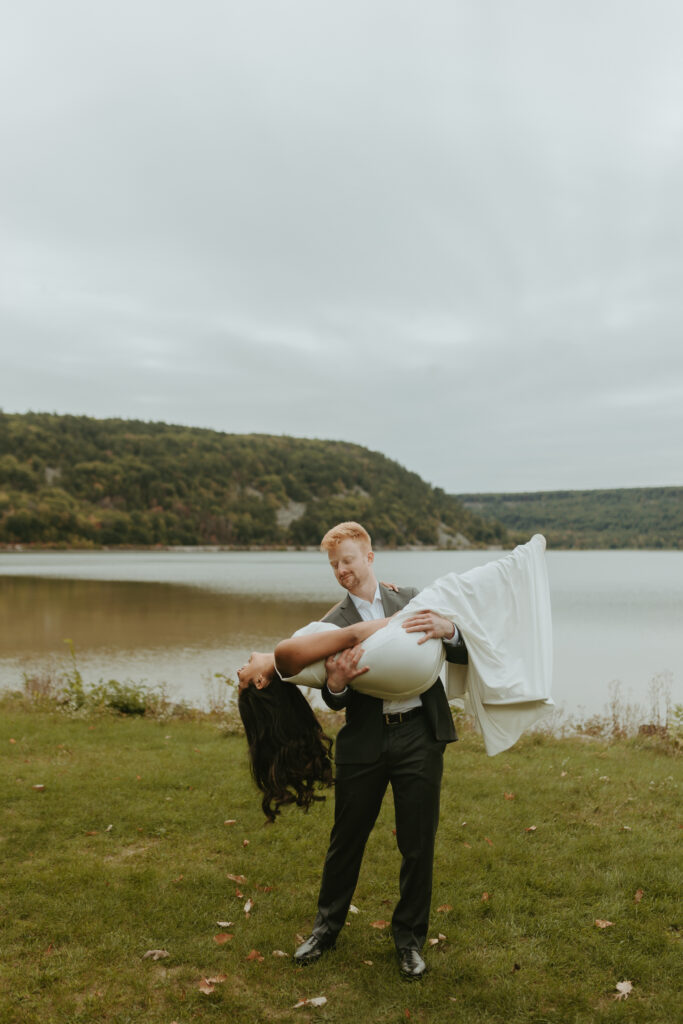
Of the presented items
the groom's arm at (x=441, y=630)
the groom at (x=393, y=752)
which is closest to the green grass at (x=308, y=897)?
the groom at (x=393, y=752)

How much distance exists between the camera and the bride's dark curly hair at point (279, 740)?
3764mm

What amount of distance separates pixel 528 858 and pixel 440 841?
0.75 meters

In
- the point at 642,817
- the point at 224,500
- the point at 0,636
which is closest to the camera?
the point at 642,817

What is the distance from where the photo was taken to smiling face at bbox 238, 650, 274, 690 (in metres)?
3.57

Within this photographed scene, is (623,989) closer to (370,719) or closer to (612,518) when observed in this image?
(370,719)

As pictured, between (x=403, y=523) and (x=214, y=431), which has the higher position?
(x=214, y=431)

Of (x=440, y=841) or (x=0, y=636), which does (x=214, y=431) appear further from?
(x=440, y=841)

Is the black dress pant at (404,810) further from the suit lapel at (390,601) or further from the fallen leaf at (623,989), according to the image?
the fallen leaf at (623,989)

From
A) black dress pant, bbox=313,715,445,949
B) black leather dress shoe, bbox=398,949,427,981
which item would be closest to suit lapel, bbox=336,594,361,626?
black dress pant, bbox=313,715,445,949

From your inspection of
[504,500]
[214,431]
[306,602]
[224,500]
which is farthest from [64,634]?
[504,500]

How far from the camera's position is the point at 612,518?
136 metres

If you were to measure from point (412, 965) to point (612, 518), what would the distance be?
5608 inches

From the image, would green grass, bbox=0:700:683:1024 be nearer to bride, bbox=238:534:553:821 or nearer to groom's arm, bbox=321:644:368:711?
bride, bbox=238:534:553:821

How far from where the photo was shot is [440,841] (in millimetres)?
5738
